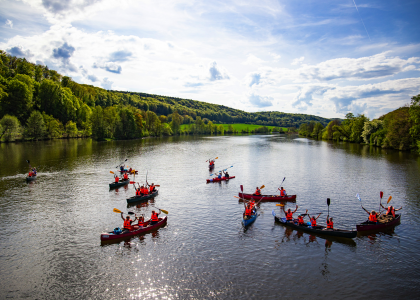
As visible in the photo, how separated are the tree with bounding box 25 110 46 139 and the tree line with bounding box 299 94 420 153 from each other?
129 m

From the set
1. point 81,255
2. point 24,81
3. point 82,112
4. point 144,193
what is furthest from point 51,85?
point 81,255

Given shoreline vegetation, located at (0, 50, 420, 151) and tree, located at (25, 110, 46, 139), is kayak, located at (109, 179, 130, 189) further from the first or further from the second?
tree, located at (25, 110, 46, 139)

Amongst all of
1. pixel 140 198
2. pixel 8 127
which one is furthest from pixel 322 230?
pixel 8 127

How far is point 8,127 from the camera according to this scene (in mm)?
93062

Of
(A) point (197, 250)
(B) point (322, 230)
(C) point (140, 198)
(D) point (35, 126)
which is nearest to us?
(A) point (197, 250)

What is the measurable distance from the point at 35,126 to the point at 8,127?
1022 cm

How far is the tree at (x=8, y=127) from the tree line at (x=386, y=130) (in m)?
130

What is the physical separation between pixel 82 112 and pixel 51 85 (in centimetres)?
1935

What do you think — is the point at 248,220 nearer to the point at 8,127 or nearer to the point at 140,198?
the point at 140,198

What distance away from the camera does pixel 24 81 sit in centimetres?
10950

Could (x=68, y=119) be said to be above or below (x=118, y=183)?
above

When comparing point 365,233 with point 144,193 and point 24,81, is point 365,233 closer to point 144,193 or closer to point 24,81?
point 144,193

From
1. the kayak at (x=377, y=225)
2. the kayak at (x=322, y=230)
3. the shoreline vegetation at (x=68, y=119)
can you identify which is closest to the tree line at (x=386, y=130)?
the shoreline vegetation at (x=68, y=119)

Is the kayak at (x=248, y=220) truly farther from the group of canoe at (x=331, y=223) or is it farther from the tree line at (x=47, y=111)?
the tree line at (x=47, y=111)
